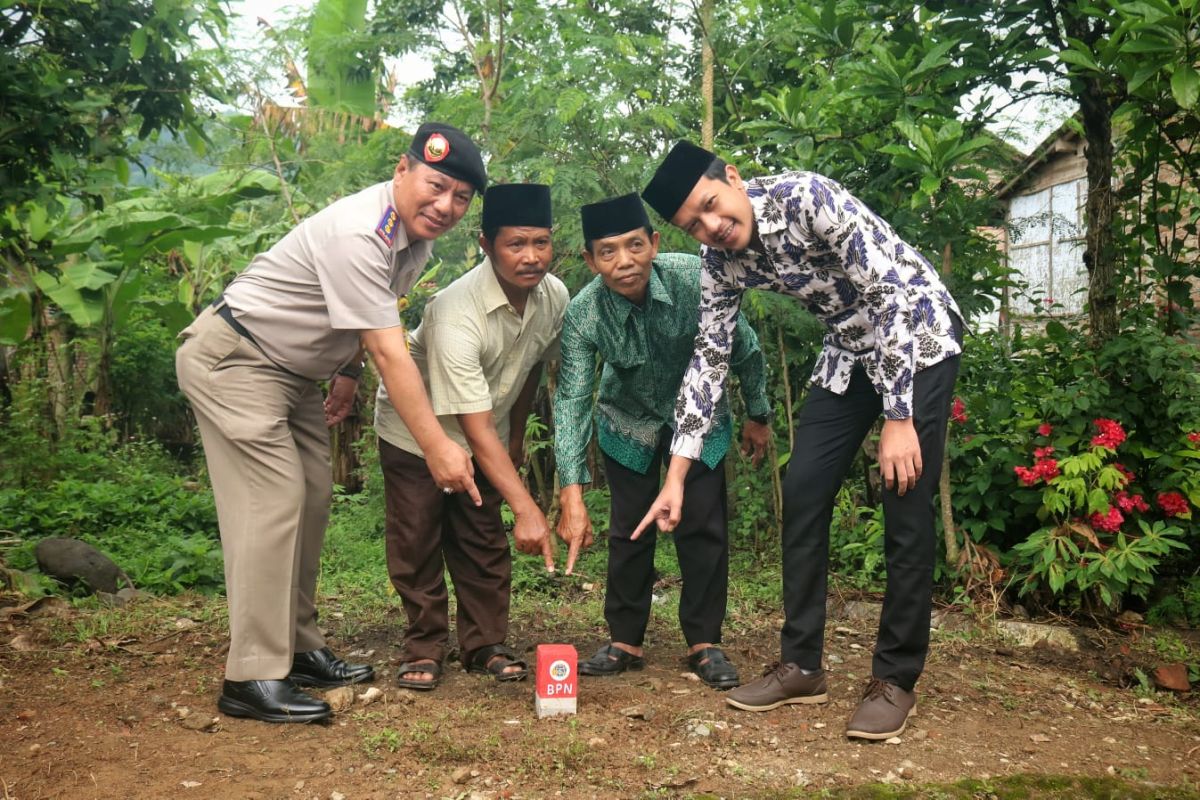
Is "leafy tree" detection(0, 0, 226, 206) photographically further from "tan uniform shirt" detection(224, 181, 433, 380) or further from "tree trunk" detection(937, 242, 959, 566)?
"tree trunk" detection(937, 242, 959, 566)

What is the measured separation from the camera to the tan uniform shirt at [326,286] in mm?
3188

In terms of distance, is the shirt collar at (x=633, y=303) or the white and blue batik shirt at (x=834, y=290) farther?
the shirt collar at (x=633, y=303)

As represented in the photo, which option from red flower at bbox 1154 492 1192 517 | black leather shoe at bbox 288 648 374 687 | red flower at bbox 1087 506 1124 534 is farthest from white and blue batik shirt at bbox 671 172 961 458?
red flower at bbox 1154 492 1192 517

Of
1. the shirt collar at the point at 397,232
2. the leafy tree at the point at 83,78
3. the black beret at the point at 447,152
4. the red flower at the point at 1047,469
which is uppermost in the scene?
the leafy tree at the point at 83,78

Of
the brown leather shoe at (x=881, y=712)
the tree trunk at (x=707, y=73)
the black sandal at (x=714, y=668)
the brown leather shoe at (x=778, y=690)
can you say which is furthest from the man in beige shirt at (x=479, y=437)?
the tree trunk at (x=707, y=73)

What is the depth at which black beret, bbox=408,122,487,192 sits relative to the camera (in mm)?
3252

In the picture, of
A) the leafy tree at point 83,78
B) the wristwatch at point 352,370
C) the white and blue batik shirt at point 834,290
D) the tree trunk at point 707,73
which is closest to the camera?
the white and blue batik shirt at point 834,290

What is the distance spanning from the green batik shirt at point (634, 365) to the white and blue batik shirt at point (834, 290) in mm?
247

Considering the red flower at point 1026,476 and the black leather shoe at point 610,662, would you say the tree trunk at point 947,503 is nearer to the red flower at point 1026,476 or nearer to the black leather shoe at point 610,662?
the red flower at point 1026,476

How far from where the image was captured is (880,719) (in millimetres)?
3123

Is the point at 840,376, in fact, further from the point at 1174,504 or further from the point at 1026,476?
the point at 1174,504

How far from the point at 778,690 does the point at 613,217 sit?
163 cm

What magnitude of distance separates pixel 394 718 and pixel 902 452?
70.2 inches

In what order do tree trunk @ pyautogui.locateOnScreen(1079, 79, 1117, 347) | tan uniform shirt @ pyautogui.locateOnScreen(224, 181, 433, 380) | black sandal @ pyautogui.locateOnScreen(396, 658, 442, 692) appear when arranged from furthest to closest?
tree trunk @ pyautogui.locateOnScreen(1079, 79, 1117, 347), black sandal @ pyautogui.locateOnScreen(396, 658, 442, 692), tan uniform shirt @ pyautogui.locateOnScreen(224, 181, 433, 380)
